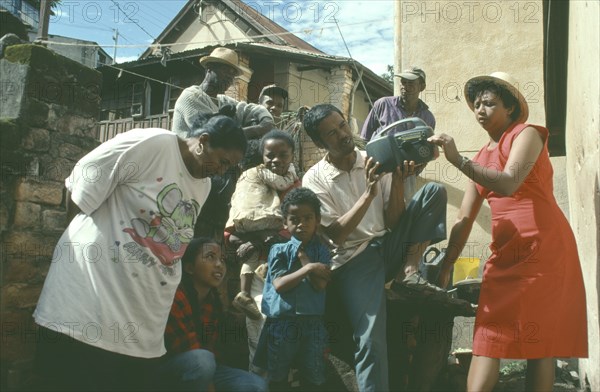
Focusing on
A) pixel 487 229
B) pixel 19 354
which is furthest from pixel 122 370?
pixel 487 229

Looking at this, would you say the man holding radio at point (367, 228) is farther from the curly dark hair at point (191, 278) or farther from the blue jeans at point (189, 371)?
the blue jeans at point (189, 371)

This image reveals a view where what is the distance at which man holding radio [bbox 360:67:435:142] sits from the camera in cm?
536

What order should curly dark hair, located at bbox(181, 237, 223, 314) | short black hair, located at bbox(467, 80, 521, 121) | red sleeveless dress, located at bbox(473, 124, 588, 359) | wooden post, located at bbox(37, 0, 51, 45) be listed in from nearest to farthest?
red sleeveless dress, located at bbox(473, 124, 588, 359) < short black hair, located at bbox(467, 80, 521, 121) < curly dark hair, located at bbox(181, 237, 223, 314) < wooden post, located at bbox(37, 0, 51, 45)

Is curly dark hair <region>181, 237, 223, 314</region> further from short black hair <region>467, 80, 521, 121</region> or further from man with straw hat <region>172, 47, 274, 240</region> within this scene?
short black hair <region>467, 80, 521, 121</region>

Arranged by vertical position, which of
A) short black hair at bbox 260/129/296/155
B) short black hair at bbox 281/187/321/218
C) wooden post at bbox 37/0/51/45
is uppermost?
wooden post at bbox 37/0/51/45

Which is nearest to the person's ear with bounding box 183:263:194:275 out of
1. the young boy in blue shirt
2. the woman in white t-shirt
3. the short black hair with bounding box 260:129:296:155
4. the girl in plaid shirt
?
the girl in plaid shirt

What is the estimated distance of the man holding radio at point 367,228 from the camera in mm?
3195

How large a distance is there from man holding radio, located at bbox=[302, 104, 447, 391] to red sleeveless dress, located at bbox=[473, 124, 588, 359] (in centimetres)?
50

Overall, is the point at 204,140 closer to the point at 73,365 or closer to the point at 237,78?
the point at 73,365

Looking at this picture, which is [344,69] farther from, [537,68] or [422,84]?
[422,84]

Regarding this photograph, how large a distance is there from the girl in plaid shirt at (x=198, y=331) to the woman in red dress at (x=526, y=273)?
1.22m

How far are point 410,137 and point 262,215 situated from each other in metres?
1.18

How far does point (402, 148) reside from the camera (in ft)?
10.9

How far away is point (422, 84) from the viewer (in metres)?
5.42
